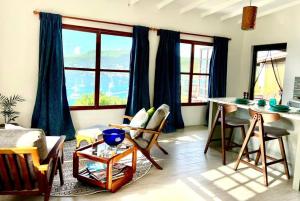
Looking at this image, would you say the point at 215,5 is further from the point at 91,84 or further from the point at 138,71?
the point at 91,84

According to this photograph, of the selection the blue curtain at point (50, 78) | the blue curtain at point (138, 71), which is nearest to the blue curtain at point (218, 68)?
the blue curtain at point (138, 71)

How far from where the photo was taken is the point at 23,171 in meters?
2.26

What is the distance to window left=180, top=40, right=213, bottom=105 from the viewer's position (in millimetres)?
6137

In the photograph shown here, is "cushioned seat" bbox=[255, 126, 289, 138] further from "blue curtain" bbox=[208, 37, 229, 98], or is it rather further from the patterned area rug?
"blue curtain" bbox=[208, 37, 229, 98]

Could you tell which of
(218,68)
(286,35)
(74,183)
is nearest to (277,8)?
(286,35)

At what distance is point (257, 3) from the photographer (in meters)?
5.43

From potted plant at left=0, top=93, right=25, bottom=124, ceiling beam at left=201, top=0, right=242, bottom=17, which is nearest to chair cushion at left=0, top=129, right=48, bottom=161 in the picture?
potted plant at left=0, top=93, right=25, bottom=124

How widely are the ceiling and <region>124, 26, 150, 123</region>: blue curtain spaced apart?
0.65m

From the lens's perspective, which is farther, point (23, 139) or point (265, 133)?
point (265, 133)

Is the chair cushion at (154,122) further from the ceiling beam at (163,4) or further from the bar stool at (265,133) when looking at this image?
the ceiling beam at (163,4)

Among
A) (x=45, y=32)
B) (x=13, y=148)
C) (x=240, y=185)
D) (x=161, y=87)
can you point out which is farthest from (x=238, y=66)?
(x=13, y=148)

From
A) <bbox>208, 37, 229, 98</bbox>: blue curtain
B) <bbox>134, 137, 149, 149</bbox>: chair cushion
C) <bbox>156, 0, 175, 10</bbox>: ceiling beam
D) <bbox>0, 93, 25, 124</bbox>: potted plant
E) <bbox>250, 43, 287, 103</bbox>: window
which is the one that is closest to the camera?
<bbox>134, 137, 149, 149</bbox>: chair cushion

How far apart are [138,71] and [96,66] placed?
0.86 metres

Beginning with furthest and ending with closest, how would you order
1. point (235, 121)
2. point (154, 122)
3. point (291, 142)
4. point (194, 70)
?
point (194, 70) < point (235, 121) < point (154, 122) < point (291, 142)
